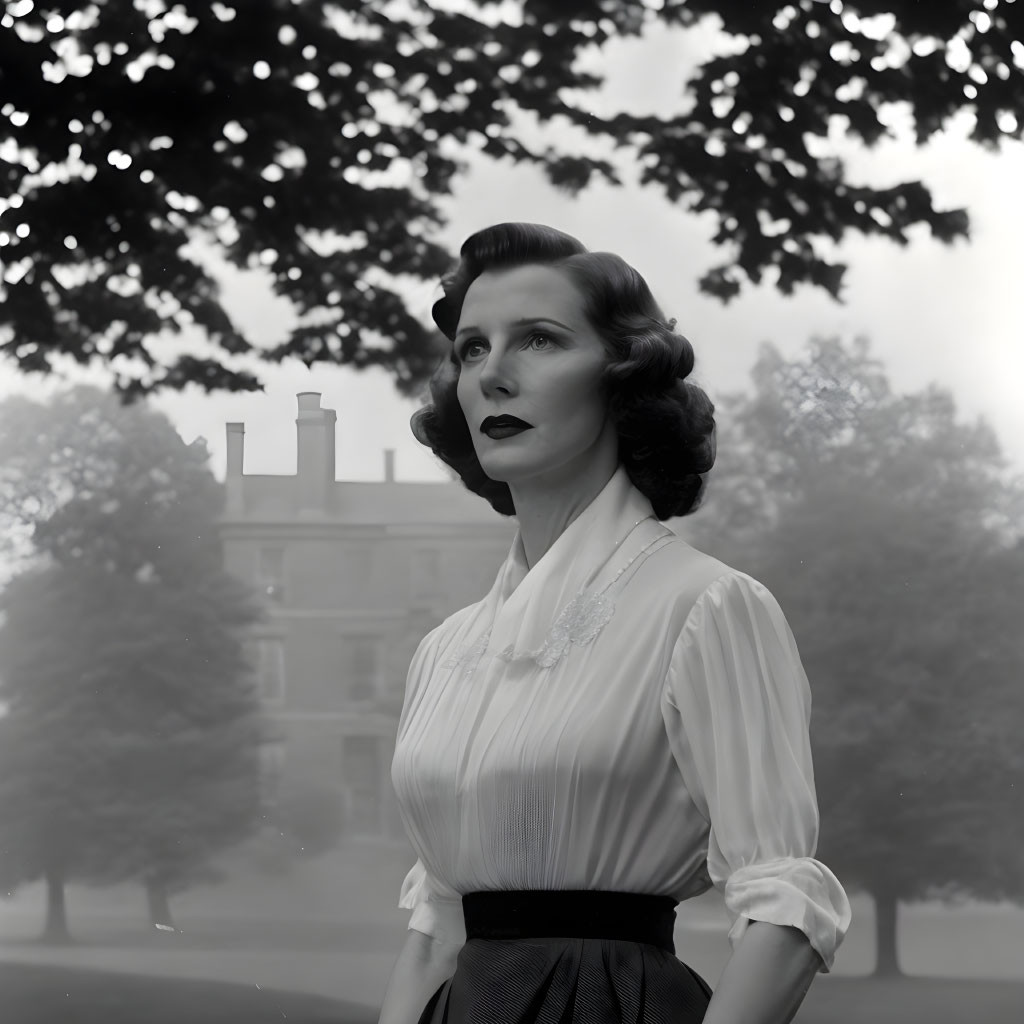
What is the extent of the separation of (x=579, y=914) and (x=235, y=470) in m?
2.28

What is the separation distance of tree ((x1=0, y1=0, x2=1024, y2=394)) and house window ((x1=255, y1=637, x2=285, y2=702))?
580 millimetres

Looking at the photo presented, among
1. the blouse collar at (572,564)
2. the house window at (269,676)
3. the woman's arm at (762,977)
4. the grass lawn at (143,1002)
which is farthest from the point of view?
the house window at (269,676)

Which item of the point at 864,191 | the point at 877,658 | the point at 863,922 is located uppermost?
the point at 864,191

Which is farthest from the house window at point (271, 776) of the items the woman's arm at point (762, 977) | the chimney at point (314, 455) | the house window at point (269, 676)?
the woman's arm at point (762, 977)

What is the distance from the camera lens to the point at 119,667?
3334 millimetres

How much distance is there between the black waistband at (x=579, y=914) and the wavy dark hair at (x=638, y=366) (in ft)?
1.21

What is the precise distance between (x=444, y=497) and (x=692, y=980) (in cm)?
220

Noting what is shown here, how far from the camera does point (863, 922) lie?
330cm

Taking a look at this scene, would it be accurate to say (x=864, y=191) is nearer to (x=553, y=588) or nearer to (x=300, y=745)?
(x=300, y=745)

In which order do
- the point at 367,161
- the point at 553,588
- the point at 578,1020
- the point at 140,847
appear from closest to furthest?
the point at 578,1020 → the point at 553,588 → the point at 140,847 → the point at 367,161

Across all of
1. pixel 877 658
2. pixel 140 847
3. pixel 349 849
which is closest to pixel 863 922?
pixel 877 658

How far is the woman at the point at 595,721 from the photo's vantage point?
1205mm

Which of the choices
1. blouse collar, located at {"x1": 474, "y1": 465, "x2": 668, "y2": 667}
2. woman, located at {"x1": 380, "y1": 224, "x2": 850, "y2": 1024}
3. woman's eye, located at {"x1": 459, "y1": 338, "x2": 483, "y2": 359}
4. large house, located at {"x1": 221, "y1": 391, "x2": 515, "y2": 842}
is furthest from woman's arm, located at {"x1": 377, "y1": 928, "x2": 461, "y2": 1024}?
large house, located at {"x1": 221, "y1": 391, "x2": 515, "y2": 842}

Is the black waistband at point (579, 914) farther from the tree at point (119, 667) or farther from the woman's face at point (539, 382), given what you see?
the tree at point (119, 667)
